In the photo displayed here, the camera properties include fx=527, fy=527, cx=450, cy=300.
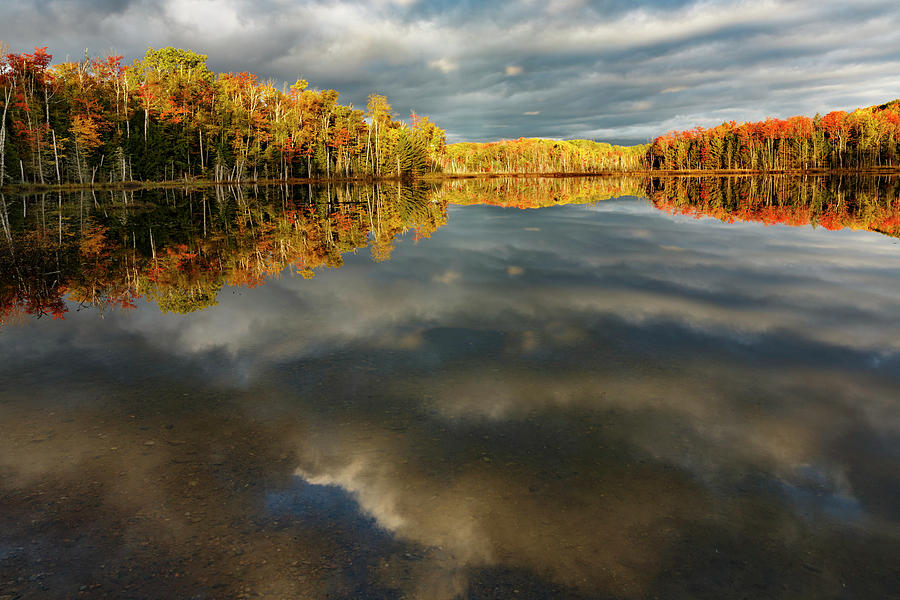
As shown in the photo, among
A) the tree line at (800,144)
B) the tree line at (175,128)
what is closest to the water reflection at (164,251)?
the tree line at (175,128)

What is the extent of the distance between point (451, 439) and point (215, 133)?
270 feet

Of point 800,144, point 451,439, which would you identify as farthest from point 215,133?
point 800,144

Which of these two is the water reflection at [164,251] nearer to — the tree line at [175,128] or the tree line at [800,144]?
the tree line at [175,128]

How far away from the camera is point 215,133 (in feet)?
250

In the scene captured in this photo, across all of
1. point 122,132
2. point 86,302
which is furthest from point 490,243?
point 122,132

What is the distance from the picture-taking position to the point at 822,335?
9.40m

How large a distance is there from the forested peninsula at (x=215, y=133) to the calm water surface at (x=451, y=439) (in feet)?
196

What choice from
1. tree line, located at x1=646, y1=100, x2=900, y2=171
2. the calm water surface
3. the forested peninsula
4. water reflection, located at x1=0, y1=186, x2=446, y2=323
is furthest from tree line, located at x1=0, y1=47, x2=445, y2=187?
tree line, located at x1=646, y1=100, x2=900, y2=171

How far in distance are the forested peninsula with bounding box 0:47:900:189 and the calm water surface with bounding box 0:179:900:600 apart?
59727mm

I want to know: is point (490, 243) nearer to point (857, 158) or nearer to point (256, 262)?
point (256, 262)

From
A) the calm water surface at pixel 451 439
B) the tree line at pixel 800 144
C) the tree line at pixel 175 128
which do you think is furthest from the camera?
the tree line at pixel 800 144

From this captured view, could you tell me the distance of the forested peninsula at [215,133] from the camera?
5984 centimetres

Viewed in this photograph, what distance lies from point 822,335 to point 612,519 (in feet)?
24.5

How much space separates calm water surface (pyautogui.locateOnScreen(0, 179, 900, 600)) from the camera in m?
3.81
